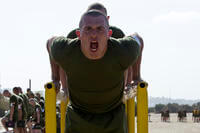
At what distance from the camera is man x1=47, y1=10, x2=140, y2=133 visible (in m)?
2.81

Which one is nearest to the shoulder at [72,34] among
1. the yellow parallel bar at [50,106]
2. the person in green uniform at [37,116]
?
the yellow parallel bar at [50,106]

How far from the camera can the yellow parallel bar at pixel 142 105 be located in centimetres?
312

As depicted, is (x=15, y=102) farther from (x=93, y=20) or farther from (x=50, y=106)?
(x=93, y=20)

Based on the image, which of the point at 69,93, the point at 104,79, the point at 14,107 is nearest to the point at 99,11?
the point at 104,79

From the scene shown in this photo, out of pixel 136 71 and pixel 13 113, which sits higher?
pixel 136 71

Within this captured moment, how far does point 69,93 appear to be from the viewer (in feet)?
10.5

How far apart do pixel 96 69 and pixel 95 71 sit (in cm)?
2

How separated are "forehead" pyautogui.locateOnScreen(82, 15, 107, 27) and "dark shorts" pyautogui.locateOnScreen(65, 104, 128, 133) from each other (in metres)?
0.77

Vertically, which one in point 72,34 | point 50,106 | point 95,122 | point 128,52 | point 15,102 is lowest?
point 15,102

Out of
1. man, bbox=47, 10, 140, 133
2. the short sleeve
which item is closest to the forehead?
man, bbox=47, 10, 140, 133

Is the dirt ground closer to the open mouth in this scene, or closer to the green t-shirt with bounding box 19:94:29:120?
the green t-shirt with bounding box 19:94:29:120

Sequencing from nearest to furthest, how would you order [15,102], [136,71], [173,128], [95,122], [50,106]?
[95,122] < [50,106] < [136,71] < [15,102] < [173,128]

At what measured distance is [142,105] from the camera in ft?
10.2

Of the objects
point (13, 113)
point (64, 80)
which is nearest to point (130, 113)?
point (64, 80)
